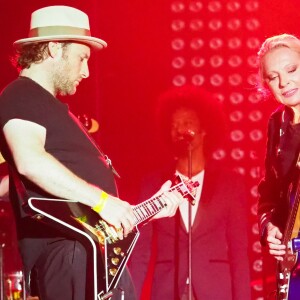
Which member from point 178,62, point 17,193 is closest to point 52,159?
point 17,193

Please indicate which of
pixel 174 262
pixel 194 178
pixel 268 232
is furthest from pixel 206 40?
pixel 268 232

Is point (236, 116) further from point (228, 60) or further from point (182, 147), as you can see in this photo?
point (182, 147)

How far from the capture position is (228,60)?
6406mm

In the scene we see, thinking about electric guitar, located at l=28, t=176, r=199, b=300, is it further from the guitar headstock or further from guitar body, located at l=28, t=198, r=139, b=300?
the guitar headstock

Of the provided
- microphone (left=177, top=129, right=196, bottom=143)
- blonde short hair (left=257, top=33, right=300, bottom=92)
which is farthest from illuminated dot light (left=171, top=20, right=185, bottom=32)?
blonde short hair (left=257, top=33, right=300, bottom=92)

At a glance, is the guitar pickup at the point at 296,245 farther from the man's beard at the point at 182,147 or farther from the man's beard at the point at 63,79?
the man's beard at the point at 182,147

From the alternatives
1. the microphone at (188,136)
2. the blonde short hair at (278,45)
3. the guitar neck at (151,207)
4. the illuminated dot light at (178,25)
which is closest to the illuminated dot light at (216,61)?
the illuminated dot light at (178,25)

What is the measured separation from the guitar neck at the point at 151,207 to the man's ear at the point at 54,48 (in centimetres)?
90

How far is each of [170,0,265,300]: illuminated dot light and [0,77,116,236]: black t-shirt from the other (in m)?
3.03

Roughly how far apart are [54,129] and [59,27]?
1.99 ft

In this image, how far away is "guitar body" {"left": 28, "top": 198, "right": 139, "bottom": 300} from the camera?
10.4ft

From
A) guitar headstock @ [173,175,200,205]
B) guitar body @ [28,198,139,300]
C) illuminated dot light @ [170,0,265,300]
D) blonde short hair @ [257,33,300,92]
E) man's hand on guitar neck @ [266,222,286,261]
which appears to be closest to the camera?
guitar body @ [28,198,139,300]

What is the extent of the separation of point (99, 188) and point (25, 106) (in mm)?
540

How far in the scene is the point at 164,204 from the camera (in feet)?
→ 12.9
